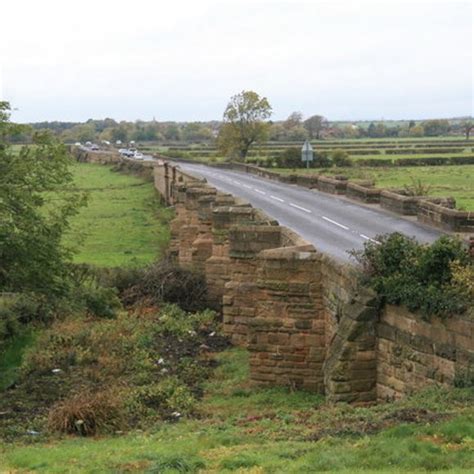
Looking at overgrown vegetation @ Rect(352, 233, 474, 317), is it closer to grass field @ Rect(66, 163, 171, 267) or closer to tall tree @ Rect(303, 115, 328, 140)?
grass field @ Rect(66, 163, 171, 267)

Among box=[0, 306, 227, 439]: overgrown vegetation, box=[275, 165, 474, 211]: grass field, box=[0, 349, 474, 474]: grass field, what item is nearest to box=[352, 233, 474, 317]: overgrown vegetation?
box=[0, 349, 474, 474]: grass field

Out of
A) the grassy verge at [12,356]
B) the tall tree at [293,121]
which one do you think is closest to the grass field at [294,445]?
the grassy verge at [12,356]

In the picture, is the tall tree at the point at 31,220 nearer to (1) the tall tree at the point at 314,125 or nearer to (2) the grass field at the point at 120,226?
(2) the grass field at the point at 120,226

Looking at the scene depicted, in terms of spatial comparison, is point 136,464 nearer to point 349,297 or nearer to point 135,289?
point 349,297

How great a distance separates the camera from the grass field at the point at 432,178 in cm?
4103

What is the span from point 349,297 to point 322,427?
3196 mm

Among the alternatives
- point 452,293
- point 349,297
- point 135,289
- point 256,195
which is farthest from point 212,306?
point 256,195

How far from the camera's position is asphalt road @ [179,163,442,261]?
2145 centimetres

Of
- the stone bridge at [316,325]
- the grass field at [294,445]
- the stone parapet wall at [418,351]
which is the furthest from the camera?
the stone bridge at [316,325]

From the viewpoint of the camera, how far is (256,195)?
37688 millimetres

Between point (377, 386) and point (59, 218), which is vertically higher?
point (59, 218)

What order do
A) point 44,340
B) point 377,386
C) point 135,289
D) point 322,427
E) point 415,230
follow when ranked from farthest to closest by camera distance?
point 135,289 < point 415,230 < point 44,340 < point 377,386 < point 322,427

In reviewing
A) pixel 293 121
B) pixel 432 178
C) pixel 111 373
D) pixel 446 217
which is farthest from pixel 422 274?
pixel 293 121

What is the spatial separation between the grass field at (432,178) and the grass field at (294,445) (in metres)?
23.1
